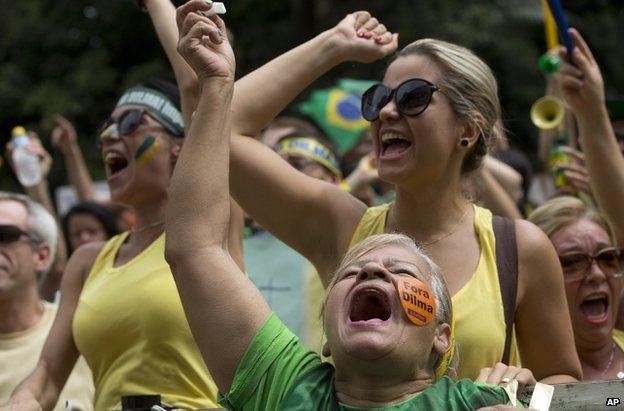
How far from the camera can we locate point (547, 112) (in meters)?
7.06

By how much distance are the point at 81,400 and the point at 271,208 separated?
1.93 meters

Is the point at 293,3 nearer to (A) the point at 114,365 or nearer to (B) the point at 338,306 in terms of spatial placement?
(A) the point at 114,365

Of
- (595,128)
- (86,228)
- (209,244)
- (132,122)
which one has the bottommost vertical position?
(86,228)

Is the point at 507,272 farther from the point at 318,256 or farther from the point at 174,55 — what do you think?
the point at 174,55

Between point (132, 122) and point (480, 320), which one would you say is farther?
point (132, 122)

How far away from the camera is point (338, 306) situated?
3.10 metres

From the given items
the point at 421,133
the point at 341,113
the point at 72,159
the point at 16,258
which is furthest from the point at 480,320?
the point at 72,159

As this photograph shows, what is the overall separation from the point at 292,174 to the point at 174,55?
1.99ft

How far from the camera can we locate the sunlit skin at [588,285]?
15.6 feet

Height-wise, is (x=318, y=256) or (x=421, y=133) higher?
(x=421, y=133)

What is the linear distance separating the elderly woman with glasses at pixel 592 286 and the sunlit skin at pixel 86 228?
345 cm

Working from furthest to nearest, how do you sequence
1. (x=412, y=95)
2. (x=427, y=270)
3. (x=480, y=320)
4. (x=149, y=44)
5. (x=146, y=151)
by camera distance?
1. (x=149, y=44)
2. (x=146, y=151)
3. (x=412, y=95)
4. (x=480, y=320)
5. (x=427, y=270)

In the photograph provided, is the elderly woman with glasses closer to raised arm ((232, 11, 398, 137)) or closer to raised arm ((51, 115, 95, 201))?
raised arm ((232, 11, 398, 137))

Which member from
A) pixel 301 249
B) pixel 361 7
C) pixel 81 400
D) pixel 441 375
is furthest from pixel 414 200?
pixel 361 7
